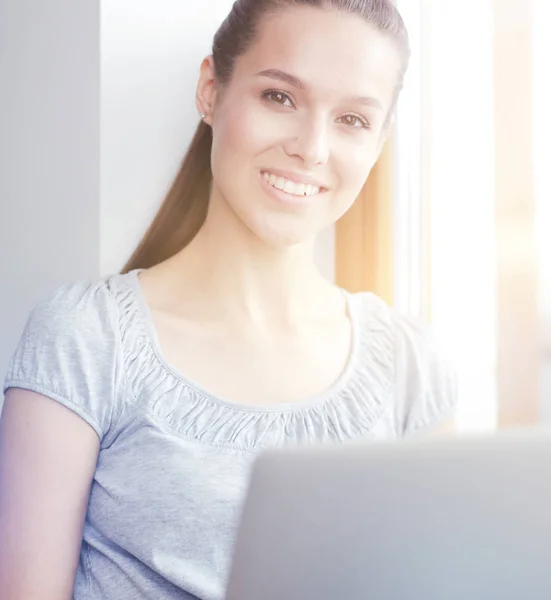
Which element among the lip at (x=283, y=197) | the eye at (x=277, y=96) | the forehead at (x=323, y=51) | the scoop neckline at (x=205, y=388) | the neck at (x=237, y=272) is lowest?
the scoop neckline at (x=205, y=388)

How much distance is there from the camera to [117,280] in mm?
1279

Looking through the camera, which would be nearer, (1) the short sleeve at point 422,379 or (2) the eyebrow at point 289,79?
(2) the eyebrow at point 289,79

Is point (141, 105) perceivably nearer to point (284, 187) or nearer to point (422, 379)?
point (284, 187)

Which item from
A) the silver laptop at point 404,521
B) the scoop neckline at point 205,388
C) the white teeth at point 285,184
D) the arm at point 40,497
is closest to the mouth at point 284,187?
the white teeth at point 285,184

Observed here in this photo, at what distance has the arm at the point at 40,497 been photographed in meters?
1.08

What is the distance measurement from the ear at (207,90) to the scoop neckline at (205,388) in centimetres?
25

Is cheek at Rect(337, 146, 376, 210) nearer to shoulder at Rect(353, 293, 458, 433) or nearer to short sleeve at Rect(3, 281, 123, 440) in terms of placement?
shoulder at Rect(353, 293, 458, 433)

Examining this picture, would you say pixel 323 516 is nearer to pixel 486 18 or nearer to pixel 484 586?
pixel 484 586

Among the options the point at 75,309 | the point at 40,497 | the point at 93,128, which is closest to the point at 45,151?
the point at 93,128

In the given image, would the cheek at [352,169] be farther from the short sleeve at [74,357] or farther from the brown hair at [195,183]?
the short sleeve at [74,357]

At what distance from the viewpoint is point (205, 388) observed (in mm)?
1190

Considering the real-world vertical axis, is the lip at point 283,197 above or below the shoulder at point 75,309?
above

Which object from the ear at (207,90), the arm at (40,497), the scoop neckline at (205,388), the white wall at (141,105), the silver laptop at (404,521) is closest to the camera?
the silver laptop at (404,521)

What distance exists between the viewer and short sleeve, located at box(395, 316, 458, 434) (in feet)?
4.37
